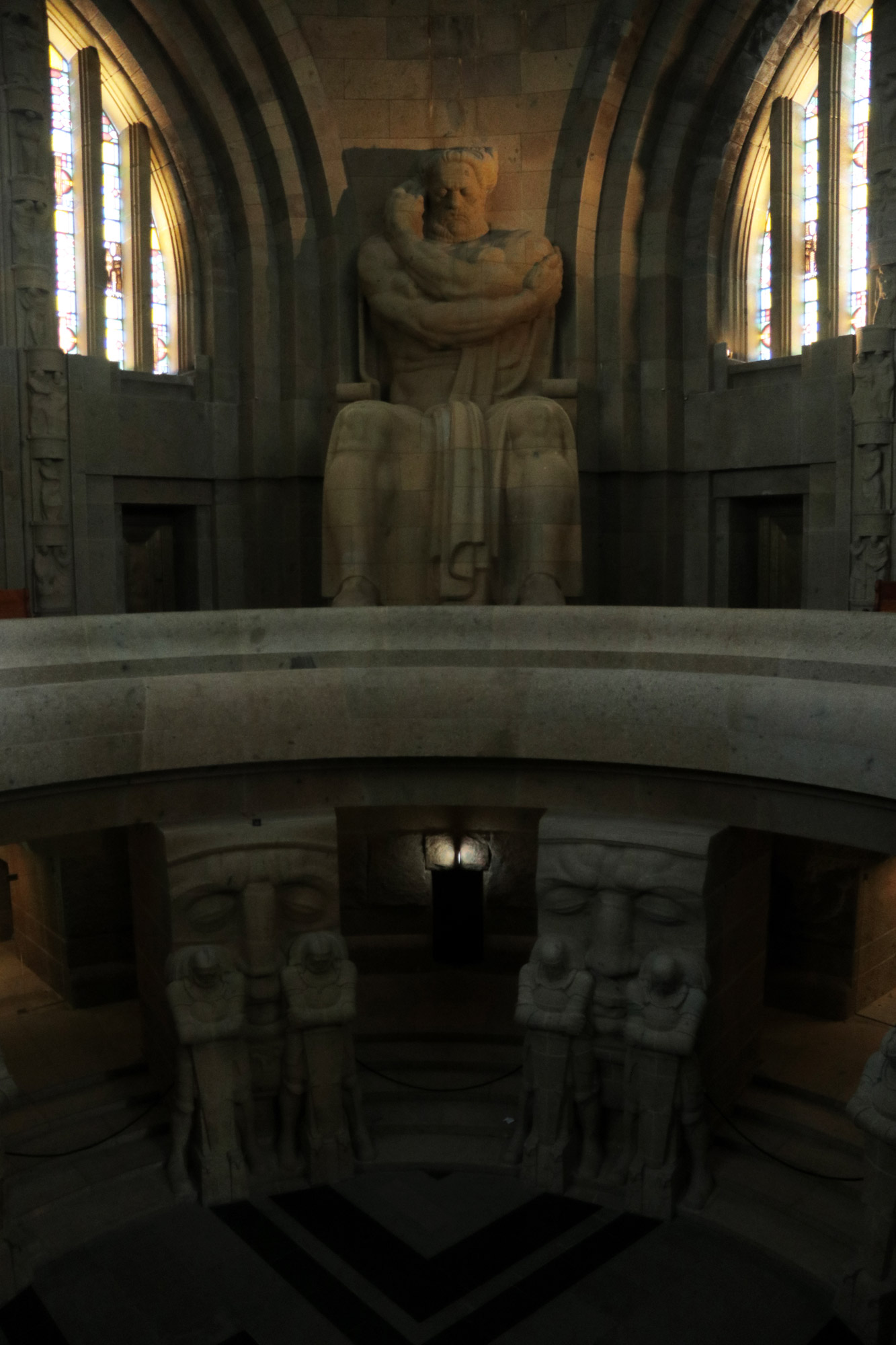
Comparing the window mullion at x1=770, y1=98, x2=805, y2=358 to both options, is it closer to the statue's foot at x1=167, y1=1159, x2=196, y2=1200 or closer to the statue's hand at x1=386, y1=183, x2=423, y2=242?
the statue's hand at x1=386, y1=183, x2=423, y2=242

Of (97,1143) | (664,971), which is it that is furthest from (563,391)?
(97,1143)

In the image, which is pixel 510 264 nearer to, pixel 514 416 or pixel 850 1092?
pixel 514 416

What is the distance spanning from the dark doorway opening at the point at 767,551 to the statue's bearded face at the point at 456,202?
2.77 m

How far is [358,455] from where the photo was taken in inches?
311

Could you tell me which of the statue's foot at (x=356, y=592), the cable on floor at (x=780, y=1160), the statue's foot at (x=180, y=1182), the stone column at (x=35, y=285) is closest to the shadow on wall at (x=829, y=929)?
the cable on floor at (x=780, y=1160)

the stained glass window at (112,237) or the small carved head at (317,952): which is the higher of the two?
the stained glass window at (112,237)

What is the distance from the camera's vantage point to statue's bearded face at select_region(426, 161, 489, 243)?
27.9 feet

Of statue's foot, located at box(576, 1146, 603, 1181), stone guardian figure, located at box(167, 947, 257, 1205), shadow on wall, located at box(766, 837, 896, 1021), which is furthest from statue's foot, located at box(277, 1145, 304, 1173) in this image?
shadow on wall, located at box(766, 837, 896, 1021)

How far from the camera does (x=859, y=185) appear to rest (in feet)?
29.0

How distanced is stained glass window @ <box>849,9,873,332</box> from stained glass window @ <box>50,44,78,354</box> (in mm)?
5673

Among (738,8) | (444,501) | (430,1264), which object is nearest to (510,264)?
(444,501)

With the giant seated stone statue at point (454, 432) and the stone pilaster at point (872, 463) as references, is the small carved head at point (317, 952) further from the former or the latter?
the stone pilaster at point (872, 463)

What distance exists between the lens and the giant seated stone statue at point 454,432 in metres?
7.96

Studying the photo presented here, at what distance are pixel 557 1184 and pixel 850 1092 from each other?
57.8 inches
